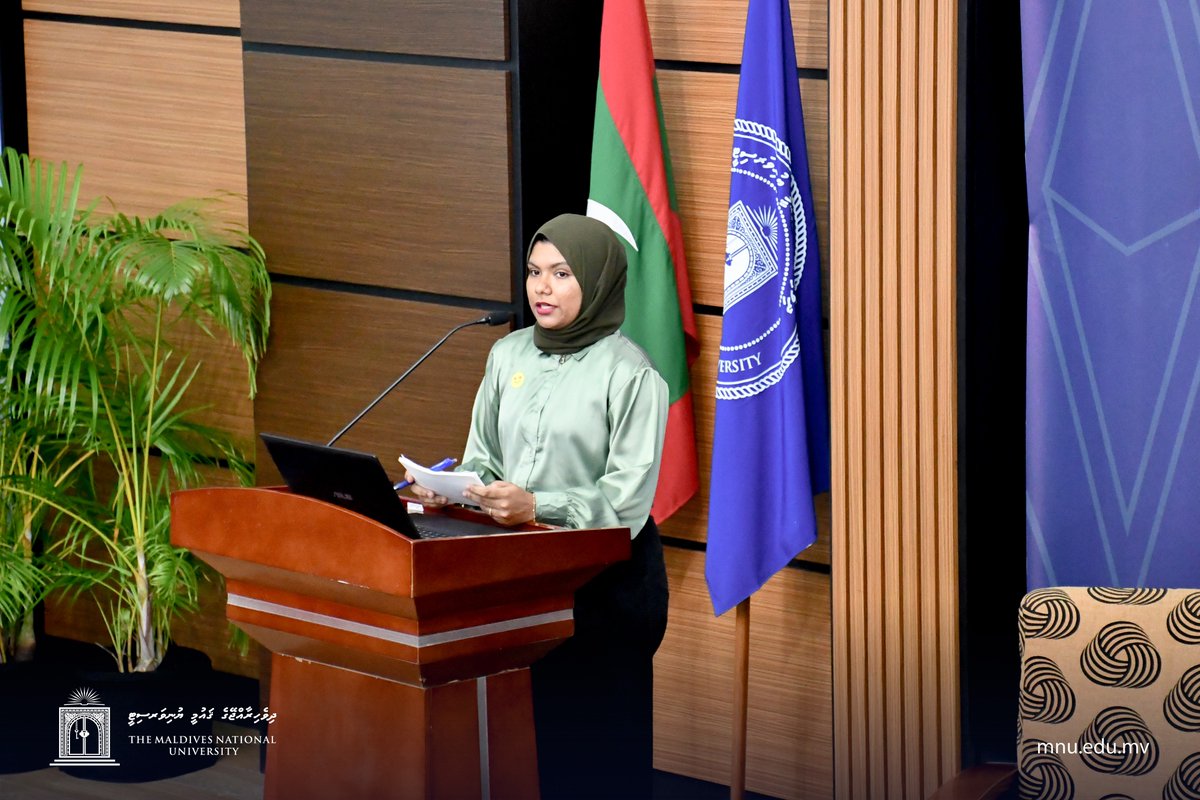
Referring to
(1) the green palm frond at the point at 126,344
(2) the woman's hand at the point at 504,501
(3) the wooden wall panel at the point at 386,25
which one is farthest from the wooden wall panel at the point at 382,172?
(2) the woman's hand at the point at 504,501

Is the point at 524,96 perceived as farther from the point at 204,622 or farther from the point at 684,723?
the point at 204,622

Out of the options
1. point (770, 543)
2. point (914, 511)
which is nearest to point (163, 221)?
point (770, 543)

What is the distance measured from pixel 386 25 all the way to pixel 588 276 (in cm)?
105

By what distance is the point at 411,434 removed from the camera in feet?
12.3

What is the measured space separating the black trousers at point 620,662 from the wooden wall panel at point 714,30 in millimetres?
1099

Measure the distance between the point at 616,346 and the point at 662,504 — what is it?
656 millimetres

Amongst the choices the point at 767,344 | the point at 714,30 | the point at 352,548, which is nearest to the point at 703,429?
the point at 767,344

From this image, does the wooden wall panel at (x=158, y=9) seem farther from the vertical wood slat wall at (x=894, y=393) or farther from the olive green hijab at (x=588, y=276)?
the vertical wood slat wall at (x=894, y=393)

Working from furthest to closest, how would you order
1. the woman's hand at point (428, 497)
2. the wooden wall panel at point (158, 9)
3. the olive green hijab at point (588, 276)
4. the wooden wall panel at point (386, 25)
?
the wooden wall panel at point (158, 9) < the wooden wall panel at point (386, 25) < the olive green hijab at point (588, 276) < the woman's hand at point (428, 497)

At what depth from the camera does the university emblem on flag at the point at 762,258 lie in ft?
10.6

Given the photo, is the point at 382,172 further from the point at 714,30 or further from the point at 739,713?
the point at 739,713

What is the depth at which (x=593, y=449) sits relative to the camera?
9.71ft

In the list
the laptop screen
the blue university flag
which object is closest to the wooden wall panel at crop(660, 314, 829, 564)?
the blue university flag

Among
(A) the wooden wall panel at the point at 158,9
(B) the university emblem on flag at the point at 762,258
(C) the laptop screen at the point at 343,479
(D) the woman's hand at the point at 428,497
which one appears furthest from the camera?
(A) the wooden wall panel at the point at 158,9
